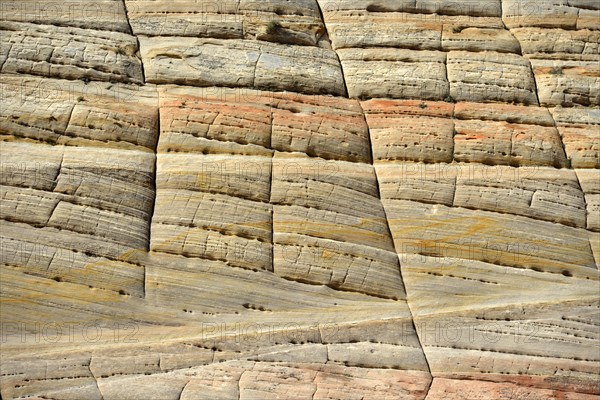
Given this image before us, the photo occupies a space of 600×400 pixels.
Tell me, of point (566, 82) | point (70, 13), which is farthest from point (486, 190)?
point (70, 13)

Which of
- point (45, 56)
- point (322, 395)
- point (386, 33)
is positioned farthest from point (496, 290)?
point (45, 56)

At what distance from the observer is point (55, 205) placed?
14672 mm

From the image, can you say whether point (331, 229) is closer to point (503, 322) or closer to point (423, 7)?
point (503, 322)

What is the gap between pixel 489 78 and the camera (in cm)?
1700

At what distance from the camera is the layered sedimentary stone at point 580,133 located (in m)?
16.5

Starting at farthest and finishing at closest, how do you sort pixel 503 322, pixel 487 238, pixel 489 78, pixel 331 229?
pixel 489 78 < pixel 487 238 < pixel 331 229 < pixel 503 322

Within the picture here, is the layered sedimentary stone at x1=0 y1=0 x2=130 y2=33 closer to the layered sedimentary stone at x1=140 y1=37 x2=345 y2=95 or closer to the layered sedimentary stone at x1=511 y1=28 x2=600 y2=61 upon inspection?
the layered sedimentary stone at x1=140 y1=37 x2=345 y2=95

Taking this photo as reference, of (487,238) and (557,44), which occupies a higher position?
(557,44)

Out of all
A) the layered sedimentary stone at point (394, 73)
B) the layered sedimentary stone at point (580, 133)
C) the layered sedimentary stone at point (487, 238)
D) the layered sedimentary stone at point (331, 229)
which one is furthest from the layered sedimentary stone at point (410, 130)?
the layered sedimentary stone at point (580, 133)

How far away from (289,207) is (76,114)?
3643 mm

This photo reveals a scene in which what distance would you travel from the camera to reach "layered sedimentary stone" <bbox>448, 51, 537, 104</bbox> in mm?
16906

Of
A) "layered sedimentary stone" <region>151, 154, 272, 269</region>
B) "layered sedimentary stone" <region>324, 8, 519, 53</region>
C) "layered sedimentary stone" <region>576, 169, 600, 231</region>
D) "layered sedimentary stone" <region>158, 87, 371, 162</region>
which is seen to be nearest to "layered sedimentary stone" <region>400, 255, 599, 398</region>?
"layered sedimentary stone" <region>576, 169, 600, 231</region>

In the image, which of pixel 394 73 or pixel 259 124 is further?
pixel 394 73

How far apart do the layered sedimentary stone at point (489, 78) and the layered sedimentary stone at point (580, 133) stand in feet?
2.01
